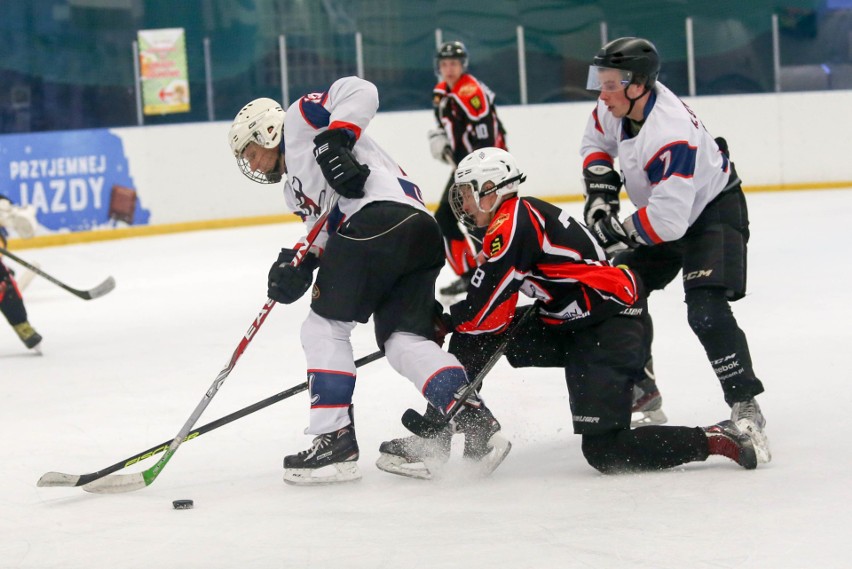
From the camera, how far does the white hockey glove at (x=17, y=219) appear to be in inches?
257

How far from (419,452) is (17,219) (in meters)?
4.56

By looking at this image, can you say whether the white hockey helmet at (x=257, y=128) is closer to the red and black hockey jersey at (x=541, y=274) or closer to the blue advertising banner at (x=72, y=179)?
the red and black hockey jersey at (x=541, y=274)

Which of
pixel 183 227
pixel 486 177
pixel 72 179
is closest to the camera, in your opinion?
pixel 486 177

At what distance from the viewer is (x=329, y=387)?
294 cm

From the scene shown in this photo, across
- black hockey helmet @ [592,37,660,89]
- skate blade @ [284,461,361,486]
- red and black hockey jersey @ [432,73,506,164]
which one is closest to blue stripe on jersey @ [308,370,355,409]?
skate blade @ [284,461,361,486]

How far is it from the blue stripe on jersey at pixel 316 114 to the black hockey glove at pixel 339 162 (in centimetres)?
6

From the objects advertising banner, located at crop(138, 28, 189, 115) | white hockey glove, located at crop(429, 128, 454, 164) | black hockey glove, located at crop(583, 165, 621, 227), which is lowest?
black hockey glove, located at crop(583, 165, 621, 227)

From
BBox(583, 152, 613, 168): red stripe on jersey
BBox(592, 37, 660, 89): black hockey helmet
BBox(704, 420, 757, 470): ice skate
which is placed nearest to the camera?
BBox(704, 420, 757, 470): ice skate

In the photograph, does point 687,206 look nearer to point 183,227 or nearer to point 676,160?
point 676,160

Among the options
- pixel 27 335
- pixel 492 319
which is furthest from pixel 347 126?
pixel 27 335

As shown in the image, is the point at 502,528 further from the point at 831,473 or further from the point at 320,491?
the point at 831,473

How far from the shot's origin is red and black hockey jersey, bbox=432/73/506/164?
6.08m

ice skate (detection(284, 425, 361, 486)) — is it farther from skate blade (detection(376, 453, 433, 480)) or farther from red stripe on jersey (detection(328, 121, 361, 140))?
red stripe on jersey (detection(328, 121, 361, 140))

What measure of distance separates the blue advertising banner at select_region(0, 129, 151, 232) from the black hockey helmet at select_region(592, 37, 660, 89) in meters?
6.84
